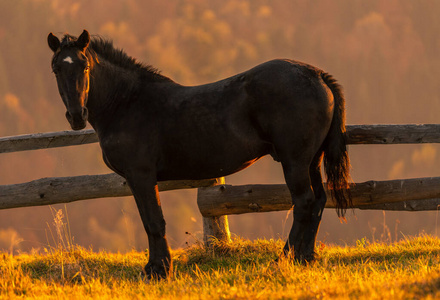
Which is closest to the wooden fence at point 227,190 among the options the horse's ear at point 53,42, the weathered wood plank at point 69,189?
the weathered wood plank at point 69,189

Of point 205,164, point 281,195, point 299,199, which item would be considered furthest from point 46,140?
point 299,199

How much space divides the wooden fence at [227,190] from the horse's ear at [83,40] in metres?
2.51

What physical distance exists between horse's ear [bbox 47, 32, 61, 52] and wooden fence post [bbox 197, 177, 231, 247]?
303 cm

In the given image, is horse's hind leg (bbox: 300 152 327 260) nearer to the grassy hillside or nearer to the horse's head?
the grassy hillside

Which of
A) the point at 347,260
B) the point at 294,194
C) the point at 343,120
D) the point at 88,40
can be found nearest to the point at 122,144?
the point at 88,40

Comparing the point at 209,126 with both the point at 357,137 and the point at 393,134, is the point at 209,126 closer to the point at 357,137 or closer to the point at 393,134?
the point at 357,137

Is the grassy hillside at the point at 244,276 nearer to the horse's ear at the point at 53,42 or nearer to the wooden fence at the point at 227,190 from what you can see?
the wooden fence at the point at 227,190

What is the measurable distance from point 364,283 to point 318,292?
1.53ft

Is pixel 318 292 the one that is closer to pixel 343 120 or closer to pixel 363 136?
pixel 343 120

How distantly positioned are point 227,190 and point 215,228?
2.04 ft

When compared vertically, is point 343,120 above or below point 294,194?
above

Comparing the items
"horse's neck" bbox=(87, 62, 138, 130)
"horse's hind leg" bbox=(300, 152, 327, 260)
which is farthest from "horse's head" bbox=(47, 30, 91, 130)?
"horse's hind leg" bbox=(300, 152, 327, 260)

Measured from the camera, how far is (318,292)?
349 centimetres

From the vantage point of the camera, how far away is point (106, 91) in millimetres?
5344
